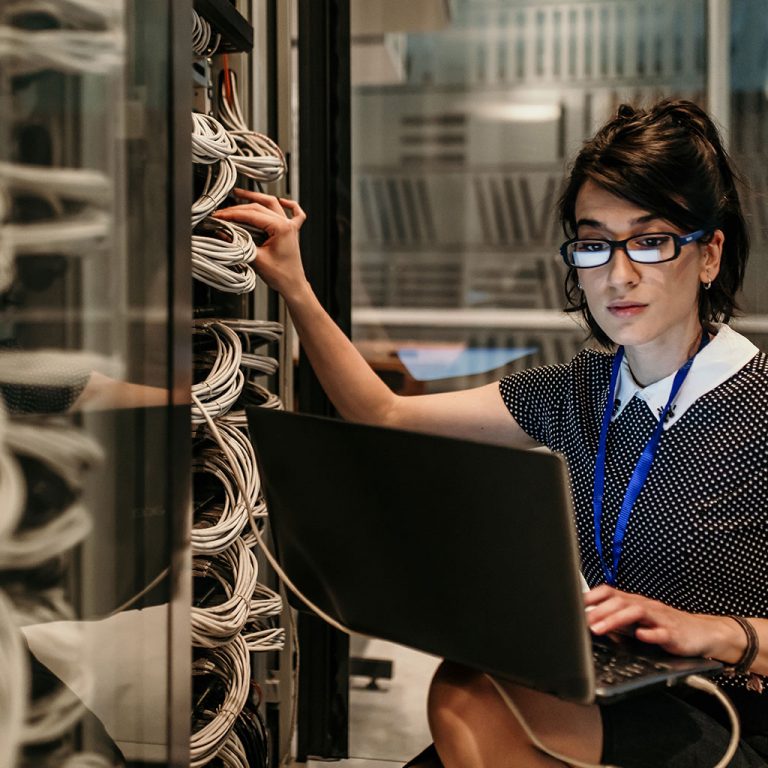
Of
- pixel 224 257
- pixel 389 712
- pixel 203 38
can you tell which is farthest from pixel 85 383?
pixel 389 712

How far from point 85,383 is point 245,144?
0.80m

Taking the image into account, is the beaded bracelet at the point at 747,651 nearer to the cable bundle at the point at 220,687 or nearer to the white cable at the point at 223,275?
the cable bundle at the point at 220,687

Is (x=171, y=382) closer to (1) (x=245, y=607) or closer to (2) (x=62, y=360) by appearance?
(2) (x=62, y=360)

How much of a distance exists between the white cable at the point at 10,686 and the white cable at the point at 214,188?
0.67 m

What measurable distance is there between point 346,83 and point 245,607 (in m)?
1.26

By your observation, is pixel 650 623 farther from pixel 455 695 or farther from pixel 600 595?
pixel 455 695

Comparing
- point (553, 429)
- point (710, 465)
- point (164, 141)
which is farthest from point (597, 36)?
point (164, 141)

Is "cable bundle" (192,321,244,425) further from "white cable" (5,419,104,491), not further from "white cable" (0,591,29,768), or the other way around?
"white cable" (0,591,29,768)

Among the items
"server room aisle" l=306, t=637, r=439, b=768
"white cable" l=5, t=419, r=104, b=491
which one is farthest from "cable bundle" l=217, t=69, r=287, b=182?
"server room aisle" l=306, t=637, r=439, b=768

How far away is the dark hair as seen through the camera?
134cm

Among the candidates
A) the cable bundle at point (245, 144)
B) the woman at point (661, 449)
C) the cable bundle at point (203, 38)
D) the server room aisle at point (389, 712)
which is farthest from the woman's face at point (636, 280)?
the server room aisle at point (389, 712)

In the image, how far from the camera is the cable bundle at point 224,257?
52.4 inches

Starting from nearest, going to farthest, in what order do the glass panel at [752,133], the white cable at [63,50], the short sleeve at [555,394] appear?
the white cable at [63,50] → the short sleeve at [555,394] → the glass panel at [752,133]

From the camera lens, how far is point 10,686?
→ 80 cm
